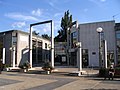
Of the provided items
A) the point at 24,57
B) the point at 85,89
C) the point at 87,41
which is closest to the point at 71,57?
the point at 87,41

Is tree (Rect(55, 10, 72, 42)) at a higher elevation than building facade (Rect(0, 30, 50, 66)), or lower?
higher

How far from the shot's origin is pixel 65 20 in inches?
3536

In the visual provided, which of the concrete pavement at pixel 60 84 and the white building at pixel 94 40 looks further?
the white building at pixel 94 40

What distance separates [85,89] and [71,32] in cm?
3789

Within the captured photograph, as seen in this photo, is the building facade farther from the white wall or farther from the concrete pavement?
the concrete pavement

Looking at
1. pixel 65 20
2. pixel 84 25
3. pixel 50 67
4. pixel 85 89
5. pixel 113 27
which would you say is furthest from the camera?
pixel 65 20

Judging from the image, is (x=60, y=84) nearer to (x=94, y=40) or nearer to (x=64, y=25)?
(x=94, y=40)

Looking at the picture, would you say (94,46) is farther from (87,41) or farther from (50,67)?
(50,67)

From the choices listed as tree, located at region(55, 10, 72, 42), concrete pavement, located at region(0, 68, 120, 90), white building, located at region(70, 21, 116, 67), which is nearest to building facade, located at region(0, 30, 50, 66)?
white building, located at region(70, 21, 116, 67)

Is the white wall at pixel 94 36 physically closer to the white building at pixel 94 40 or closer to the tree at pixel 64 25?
the white building at pixel 94 40

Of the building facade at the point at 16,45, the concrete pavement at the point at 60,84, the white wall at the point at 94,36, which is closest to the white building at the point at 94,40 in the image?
the white wall at the point at 94,36

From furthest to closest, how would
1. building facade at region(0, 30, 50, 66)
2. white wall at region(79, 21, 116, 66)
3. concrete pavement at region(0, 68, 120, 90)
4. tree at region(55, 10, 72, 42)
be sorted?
tree at region(55, 10, 72, 42)
building facade at region(0, 30, 50, 66)
white wall at region(79, 21, 116, 66)
concrete pavement at region(0, 68, 120, 90)

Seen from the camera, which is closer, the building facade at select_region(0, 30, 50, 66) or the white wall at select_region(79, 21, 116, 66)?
the white wall at select_region(79, 21, 116, 66)

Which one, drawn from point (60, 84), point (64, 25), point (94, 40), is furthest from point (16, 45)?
point (64, 25)
